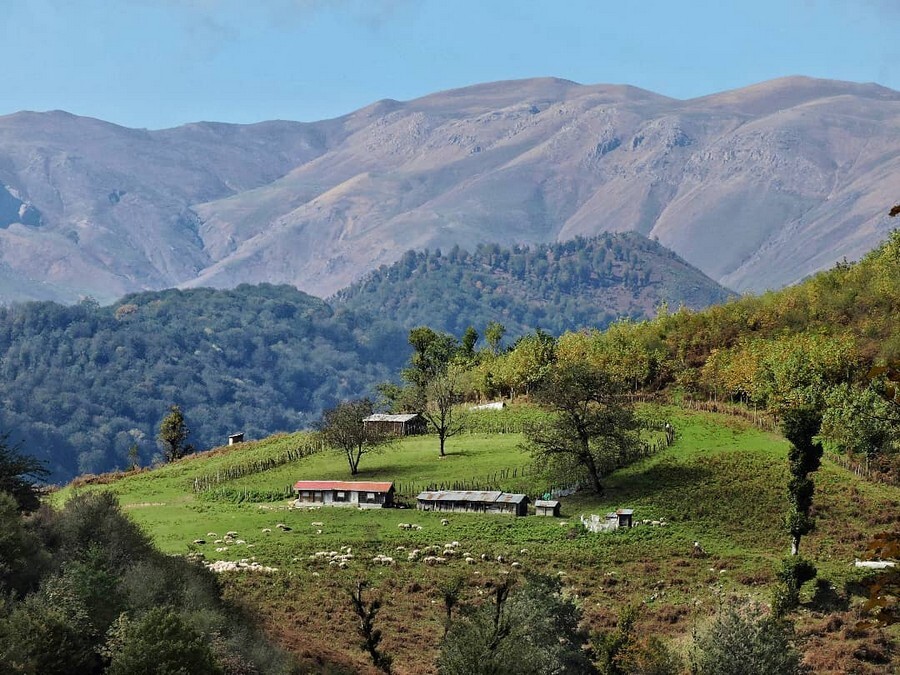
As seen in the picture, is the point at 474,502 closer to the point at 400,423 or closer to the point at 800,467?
the point at 800,467

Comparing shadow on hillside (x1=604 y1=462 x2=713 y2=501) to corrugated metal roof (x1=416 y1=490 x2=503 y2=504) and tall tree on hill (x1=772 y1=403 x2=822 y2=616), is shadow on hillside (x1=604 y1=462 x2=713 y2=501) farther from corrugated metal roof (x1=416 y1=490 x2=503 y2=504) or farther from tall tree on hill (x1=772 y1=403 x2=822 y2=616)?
tall tree on hill (x1=772 y1=403 x2=822 y2=616)

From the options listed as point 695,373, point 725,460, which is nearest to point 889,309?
point 695,373

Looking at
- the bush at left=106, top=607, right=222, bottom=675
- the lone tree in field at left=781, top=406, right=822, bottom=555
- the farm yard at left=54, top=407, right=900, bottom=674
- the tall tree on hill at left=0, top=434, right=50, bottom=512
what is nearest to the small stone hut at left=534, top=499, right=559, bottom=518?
the farm yard at left=54, top=407, right=900, bottom=674

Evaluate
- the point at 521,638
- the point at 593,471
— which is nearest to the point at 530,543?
the point at 593,471

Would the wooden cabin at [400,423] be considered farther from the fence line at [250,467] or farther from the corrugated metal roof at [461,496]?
the corrugated metal roof at [461,496]

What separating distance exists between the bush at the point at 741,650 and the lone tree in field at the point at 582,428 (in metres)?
34.2

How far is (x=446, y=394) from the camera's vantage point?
94562 millimetres

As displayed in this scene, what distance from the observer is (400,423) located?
335 feet

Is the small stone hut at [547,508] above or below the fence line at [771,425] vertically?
below

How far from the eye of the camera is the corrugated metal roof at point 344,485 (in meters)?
76.0

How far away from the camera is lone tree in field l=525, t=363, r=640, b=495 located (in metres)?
73.4

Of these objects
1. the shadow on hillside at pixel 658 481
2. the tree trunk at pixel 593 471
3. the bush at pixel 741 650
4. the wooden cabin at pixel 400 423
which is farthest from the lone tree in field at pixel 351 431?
the bush at pixel 741 650

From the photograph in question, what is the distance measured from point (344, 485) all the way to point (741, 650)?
44211 millimetres

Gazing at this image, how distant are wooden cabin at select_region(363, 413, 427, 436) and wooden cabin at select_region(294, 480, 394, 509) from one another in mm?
22380
